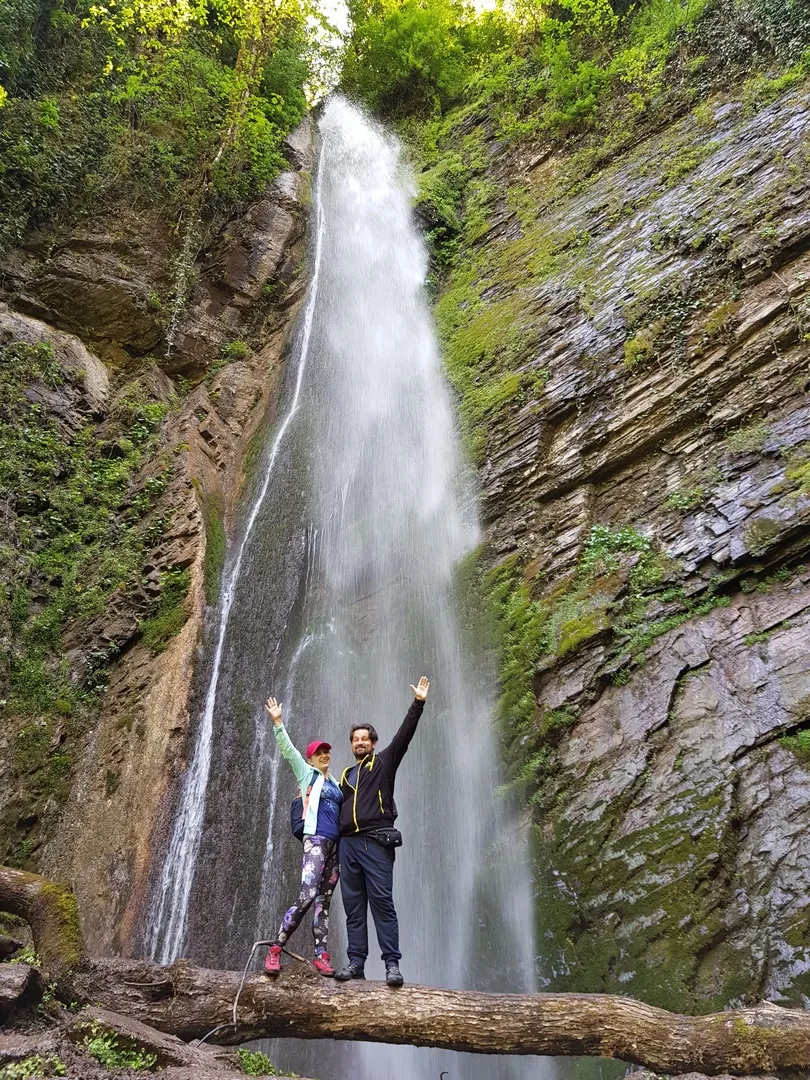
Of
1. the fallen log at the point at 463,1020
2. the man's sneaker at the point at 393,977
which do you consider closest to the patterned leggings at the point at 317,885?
the fallen log at the point at 463,1020

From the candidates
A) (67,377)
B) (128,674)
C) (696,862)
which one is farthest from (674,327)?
(67,377)

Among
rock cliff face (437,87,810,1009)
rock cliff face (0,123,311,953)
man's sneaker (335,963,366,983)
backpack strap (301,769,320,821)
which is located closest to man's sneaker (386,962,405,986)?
man's sneaker (335,963,366,983)

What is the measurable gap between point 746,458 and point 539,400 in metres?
3.09

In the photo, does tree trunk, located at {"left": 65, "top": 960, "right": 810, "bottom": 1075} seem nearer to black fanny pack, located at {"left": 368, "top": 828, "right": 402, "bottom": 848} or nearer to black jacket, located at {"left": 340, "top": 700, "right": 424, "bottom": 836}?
black fanny pack, located at {"left": 368, "top": 828, "right": 402, "bottom": 848}

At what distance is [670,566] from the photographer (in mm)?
6680

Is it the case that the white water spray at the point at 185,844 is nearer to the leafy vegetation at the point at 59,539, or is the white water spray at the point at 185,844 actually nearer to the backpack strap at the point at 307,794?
the leafy vegetation at the point at 59,539

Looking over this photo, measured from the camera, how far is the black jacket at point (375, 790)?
13.7 ft

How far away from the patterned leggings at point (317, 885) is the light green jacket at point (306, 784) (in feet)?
0.28

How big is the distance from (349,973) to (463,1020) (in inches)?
26.1

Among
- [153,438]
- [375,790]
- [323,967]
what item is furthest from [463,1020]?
[153,438]

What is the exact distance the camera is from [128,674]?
788cm

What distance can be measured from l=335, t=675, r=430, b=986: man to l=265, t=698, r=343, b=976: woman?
0.12 m

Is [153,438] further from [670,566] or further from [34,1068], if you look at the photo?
[34,1068]

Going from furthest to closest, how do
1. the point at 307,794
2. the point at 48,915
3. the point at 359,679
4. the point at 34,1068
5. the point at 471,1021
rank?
1. the point at 359,679
2. the point at 307,794
3. the point at 48,915
4. the point at 471,1021
5. the point at 34,1068
